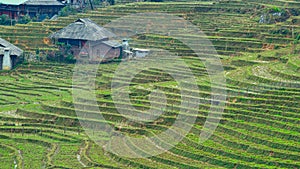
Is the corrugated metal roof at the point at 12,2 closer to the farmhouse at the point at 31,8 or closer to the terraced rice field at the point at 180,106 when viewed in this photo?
the farmhouse at the point at 31,8

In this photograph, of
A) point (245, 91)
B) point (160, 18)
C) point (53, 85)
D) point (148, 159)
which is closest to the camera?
point (148, 159)

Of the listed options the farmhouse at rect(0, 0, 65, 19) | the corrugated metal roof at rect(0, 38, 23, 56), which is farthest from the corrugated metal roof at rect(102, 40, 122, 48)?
the farmhouse at rect(0, 0, 65, 19)

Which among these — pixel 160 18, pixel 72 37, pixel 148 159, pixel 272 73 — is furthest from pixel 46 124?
pixel 160 18

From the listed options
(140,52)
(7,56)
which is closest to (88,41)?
(140,52)

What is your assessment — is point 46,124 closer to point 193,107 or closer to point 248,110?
point 193,107

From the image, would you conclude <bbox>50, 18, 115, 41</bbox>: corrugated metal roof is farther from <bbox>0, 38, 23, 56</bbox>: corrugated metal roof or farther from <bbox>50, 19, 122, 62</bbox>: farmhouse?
<bbox>0, 38, 23, 56</bbox>: corrugated metal roof

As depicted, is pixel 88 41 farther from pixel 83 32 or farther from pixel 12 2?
pixel 12 2
